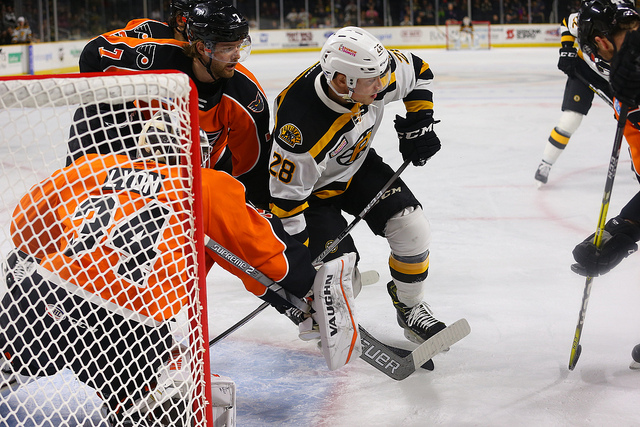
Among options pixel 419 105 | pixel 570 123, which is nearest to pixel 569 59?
pixel 570 123

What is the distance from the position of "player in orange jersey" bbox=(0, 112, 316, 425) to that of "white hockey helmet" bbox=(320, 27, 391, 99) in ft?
1.92

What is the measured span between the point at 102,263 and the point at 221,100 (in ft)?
3.03

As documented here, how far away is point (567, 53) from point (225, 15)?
2411mm

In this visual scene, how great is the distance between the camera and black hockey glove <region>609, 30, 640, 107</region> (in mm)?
1803

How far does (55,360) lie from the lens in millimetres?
1472

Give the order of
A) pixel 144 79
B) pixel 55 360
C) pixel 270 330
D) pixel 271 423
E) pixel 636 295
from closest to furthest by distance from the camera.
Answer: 1. pixel 144 79
2. pixel 55 360
3. pixel 271 423
4. pixel 270 330
5. pixel 636 295

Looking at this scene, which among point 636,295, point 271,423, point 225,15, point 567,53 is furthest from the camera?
point 567,53

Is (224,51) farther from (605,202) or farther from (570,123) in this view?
(570,123)

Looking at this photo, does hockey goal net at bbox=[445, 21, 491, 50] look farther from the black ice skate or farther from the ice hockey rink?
the black ice skate

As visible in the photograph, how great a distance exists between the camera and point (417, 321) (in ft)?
7.62

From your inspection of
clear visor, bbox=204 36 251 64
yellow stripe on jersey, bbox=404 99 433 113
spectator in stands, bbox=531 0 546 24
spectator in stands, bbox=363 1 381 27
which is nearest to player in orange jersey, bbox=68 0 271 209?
clear visor, bbox=204 36 251 64

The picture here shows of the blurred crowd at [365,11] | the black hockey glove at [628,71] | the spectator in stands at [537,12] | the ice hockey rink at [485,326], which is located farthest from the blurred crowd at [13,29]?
the spectator in stands at [537,12]

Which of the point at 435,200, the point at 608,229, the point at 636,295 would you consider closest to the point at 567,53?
the point at 435,200

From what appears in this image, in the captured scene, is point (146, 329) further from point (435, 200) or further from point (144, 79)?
point (435, 200)
